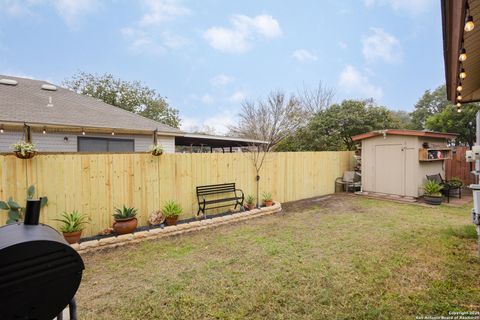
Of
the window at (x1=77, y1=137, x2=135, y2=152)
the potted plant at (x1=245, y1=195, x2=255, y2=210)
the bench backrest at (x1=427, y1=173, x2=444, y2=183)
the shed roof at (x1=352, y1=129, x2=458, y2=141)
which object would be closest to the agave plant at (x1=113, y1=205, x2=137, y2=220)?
the potted plant at (x1=245, y1=195, x2=255, y2=210)

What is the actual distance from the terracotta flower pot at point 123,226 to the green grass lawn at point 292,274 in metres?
0.51

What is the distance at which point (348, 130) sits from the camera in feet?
40.2

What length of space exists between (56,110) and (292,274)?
8.87m

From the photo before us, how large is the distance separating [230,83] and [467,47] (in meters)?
22.7

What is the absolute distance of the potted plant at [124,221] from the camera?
15.1ft

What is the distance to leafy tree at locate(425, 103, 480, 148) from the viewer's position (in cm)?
1448

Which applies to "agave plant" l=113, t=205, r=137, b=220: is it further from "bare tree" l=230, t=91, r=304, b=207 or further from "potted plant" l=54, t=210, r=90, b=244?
"bare tree" l=230, t=91, r=304, b=207

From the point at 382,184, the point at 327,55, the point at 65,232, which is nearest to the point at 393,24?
the point at 327,55

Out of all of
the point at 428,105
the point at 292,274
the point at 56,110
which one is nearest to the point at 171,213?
the point at 292,274

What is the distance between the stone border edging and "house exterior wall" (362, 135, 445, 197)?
16.9 feet

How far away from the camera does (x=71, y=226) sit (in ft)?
13.8

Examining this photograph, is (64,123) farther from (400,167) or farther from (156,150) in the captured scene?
(400,167)

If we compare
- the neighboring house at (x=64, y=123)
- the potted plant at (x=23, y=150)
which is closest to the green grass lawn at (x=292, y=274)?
the potted plant at (x=23, y=150)

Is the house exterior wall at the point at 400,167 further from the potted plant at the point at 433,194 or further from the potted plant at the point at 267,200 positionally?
the potted plant at the point at 267,200
